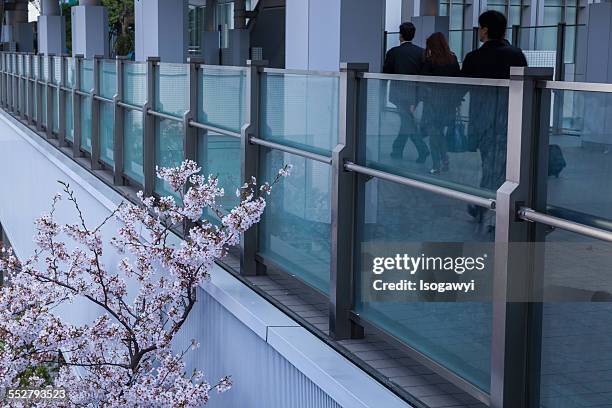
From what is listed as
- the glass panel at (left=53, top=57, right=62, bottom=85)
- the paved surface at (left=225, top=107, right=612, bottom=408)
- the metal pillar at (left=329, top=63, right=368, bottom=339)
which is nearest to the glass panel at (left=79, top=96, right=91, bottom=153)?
the glass panel at (left=53, top=57, right=62, bottom=85)

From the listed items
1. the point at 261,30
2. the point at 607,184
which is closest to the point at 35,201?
the point at 607,184

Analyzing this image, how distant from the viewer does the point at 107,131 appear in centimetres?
1361

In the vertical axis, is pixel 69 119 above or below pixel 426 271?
below

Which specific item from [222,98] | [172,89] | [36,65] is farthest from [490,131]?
[36,65]

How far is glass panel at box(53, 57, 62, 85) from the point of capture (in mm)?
17766

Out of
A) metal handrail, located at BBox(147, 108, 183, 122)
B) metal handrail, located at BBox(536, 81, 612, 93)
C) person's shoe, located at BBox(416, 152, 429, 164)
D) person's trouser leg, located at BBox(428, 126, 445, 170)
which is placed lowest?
metal handrail, located at BBox(147, 108, 183, 122)

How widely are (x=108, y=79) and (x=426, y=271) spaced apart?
9115 millimetres

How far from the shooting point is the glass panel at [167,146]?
9.48 m

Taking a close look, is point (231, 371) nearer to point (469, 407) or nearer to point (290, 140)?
point (290, 140)

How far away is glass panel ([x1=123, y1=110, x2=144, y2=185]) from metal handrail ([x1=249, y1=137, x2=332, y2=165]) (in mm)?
3986

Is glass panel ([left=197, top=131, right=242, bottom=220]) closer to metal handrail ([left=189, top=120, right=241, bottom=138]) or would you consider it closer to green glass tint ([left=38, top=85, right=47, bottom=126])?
metal handrail ([left=189, top=120, right=241, bottom=138])

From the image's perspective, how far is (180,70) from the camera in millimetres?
9484

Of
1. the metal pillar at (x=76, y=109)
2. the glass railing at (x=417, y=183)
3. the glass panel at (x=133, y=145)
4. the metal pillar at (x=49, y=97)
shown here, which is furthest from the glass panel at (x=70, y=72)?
the glass railing at (x=417, y=183)

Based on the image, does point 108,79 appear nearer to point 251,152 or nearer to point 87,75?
point 87,75
